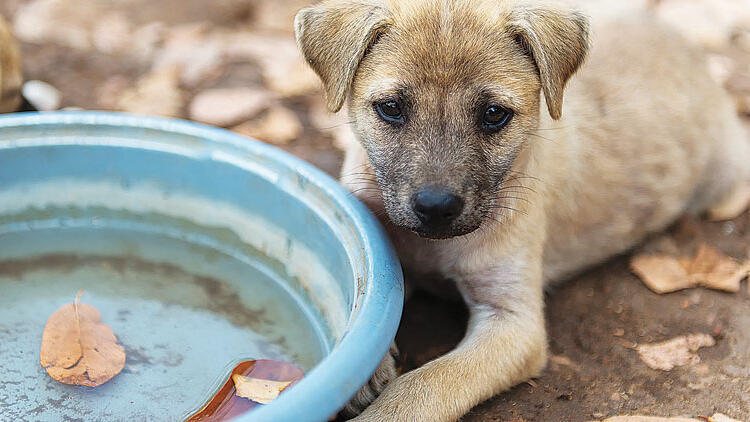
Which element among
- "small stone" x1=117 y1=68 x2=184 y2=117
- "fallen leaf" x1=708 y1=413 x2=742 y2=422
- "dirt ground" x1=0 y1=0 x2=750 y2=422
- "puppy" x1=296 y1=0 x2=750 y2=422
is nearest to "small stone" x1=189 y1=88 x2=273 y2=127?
"dirt ground" x1=0 y1=0 x2=750 y2=422

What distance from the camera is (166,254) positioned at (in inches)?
156

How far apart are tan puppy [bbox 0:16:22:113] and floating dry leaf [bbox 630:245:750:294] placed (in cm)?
366

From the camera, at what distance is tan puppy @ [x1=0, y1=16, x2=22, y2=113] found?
15.7 feet

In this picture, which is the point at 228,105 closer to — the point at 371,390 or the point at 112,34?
the point at 112,34

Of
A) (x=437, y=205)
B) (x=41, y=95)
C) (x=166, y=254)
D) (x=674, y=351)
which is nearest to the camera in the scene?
(x=437, y=205)

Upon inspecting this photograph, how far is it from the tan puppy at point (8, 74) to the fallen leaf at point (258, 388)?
102 inches

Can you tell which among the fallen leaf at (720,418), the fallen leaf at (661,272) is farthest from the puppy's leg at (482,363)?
the fallen leaf at (661,272)

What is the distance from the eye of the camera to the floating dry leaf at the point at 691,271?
422 centimetres

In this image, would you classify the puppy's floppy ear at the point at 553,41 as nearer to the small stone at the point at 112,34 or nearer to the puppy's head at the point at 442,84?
the puppy's head at the point at 442,84

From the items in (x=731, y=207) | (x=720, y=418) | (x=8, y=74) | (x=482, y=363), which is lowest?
(x=731, y=207)

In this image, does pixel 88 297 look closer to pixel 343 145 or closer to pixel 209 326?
pixel 209 326

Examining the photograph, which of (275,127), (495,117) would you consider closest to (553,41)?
(495,117)

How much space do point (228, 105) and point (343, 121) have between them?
1494mm

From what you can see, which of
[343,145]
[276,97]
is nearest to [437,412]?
[343,145]
